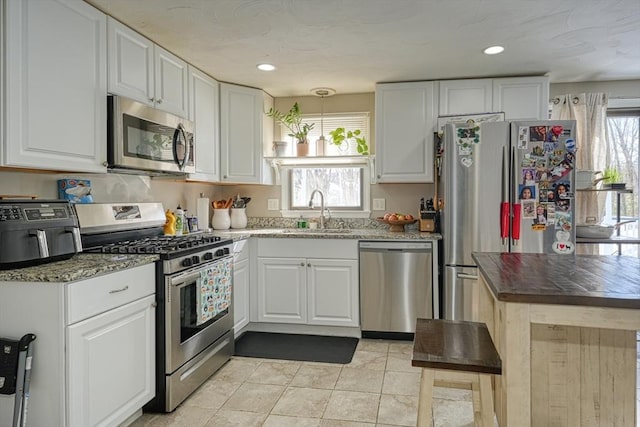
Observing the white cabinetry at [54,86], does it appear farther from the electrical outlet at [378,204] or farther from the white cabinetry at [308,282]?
the electrical outlet at [378,204]

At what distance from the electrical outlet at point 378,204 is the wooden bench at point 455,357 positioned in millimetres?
2257

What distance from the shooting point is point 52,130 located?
80.7 inches

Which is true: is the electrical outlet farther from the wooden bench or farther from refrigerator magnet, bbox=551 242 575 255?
the wooden bench

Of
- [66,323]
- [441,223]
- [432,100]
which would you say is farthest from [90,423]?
[432,100]

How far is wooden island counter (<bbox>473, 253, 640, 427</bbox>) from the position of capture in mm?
1361

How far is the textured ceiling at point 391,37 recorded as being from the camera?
2.38 m

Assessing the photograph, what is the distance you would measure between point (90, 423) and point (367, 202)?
9.70ft

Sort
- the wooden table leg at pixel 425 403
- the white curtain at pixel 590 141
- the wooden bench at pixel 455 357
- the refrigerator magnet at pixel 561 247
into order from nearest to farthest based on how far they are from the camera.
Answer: the wooden bench at pixel 455 357
the wooden table leg at pixel 425 403
the refrigerator magnet at pixel 561 247
the white curtain at pixel 590 141

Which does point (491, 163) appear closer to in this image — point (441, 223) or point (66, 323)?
point (441, 223)

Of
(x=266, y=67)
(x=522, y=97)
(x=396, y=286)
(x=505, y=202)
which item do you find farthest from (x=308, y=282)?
(x=522, y=97)

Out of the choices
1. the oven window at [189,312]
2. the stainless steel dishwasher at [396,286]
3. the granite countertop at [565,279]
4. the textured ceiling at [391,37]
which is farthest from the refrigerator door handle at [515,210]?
the oven window at [189,312]

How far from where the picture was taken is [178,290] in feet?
7.70

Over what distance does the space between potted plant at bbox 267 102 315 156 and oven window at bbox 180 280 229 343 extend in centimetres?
197

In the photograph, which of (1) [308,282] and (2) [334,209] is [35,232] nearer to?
(1) [308,282]
